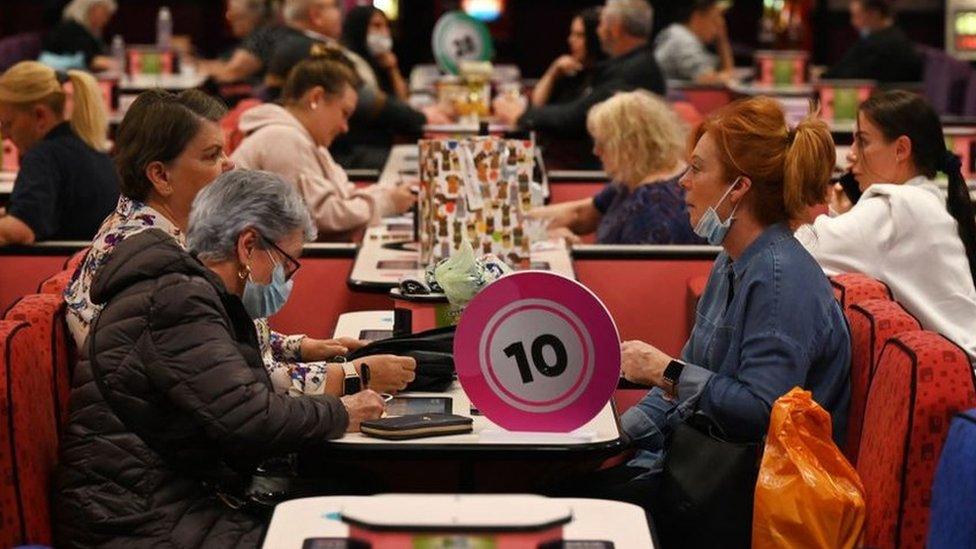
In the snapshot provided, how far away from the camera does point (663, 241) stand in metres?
6.17

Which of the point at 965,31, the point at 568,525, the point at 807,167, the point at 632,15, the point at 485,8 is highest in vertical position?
the point at 807,167

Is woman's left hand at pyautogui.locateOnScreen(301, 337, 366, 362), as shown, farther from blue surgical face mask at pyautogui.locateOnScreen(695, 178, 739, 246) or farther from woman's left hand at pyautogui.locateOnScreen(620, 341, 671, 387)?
blue surgical face mask at pyautogui.locateOnScreen(695, 178, 739, 246)

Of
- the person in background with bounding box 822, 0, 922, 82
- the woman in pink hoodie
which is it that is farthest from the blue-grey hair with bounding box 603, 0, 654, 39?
the person in background with bounding box 822, 0, 922, 82

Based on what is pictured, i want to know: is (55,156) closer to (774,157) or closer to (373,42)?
(774,157)

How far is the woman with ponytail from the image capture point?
12.0 feet

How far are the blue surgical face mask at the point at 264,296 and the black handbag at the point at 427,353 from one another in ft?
1.19

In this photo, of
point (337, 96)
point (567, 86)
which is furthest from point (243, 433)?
point (567, 86)

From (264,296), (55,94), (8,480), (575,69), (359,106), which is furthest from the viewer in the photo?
(575,69)

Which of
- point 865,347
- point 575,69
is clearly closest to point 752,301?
point 865,347

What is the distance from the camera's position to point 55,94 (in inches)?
240

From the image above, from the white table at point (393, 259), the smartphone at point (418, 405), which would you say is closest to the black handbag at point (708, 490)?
the smartphone at point (418, 405)

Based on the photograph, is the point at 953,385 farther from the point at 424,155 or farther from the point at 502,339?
the point at 424,155

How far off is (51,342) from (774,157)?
1.64 meters

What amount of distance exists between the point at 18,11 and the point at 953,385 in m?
18.1
